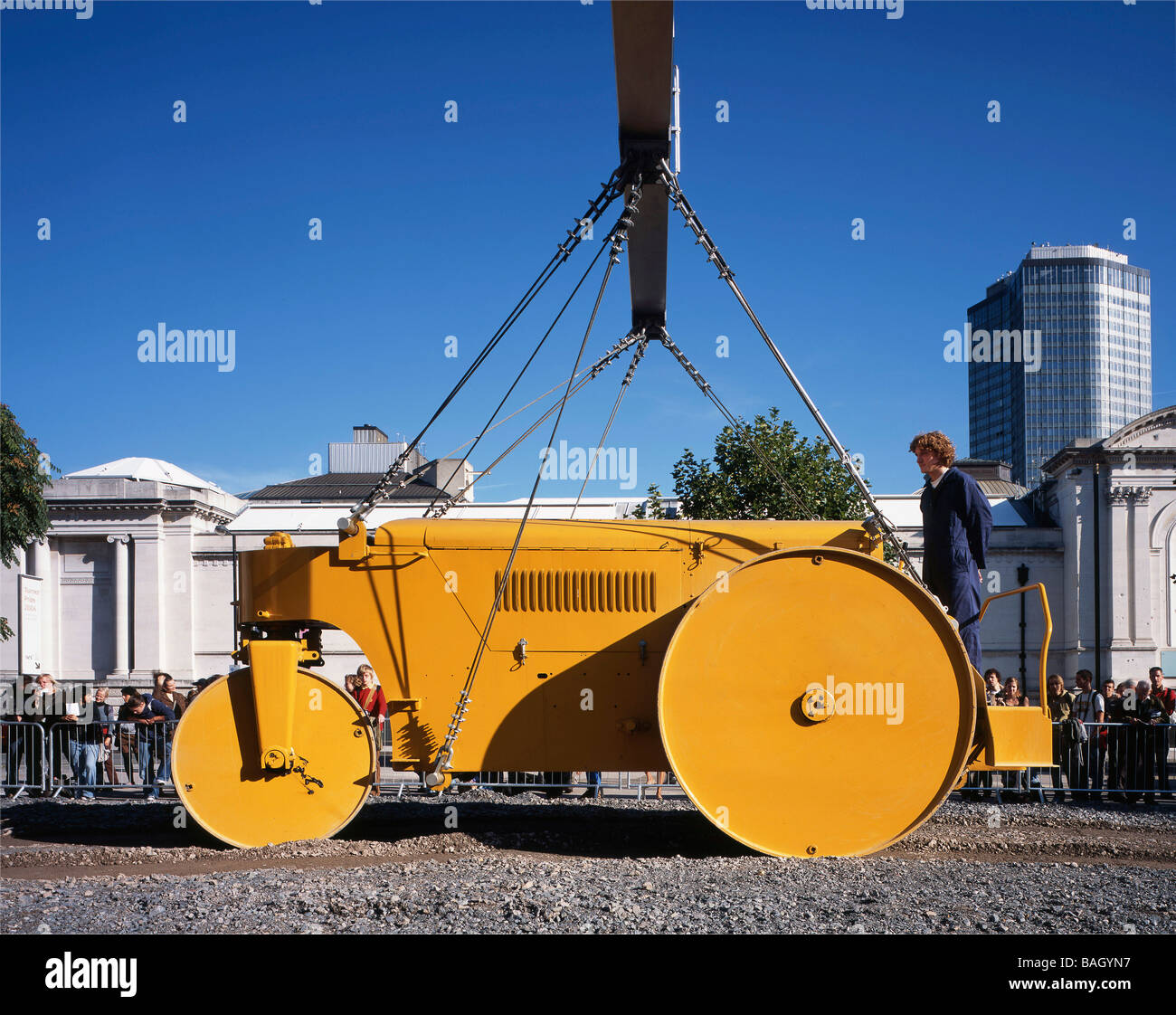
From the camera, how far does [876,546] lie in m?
7.29

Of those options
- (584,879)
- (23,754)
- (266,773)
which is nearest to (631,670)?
(584,879)

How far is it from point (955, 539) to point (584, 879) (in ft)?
11.8

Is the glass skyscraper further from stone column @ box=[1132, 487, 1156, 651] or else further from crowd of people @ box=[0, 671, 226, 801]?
crowd of people @ box=[0, 671, 226, 801]

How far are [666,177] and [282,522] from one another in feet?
129

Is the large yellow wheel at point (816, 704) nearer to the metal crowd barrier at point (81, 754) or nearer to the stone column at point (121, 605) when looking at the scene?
the metal crowd barrier at point (81, 754)

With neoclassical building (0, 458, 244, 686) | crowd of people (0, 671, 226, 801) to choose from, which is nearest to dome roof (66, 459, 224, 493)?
neoclassical building (0, 458, 244, 686)

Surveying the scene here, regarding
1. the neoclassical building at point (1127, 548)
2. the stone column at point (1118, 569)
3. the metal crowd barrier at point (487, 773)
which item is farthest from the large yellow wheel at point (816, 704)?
the stone column at point (1118, 569)

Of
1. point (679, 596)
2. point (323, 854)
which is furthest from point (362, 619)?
Result: point (679, 596)

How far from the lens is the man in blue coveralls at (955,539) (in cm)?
720

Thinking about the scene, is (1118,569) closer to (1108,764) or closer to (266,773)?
(1108,764)

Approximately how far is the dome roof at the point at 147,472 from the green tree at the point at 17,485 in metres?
19.7
